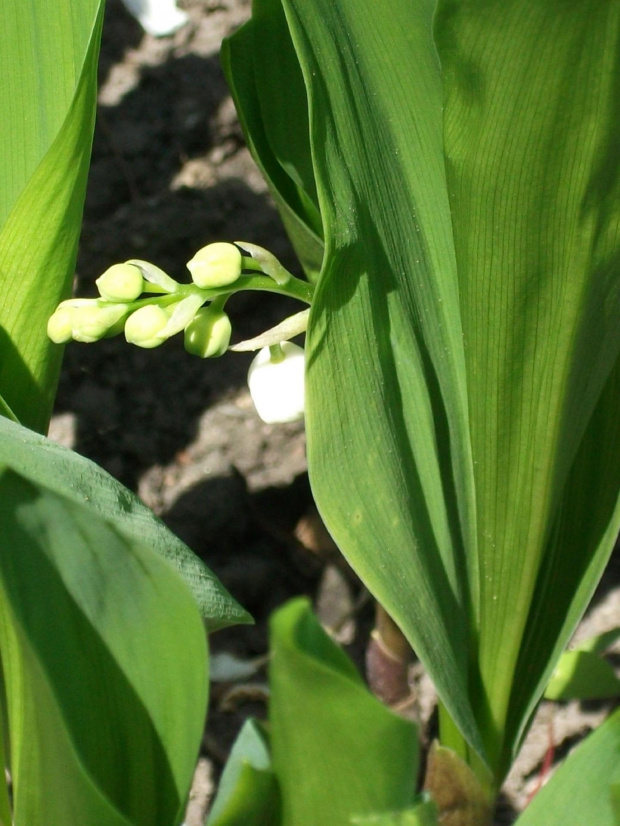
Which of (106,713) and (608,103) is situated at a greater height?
(608,103)

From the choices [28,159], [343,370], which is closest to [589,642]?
[343,370]

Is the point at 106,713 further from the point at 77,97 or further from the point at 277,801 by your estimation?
the point at 77,97

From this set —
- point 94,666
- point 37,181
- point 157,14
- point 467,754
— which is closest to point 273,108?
point 37,181

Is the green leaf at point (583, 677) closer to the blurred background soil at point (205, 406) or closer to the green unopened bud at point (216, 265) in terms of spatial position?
the blurred background soil at point (205, 406)

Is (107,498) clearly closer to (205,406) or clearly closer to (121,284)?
(121,284)

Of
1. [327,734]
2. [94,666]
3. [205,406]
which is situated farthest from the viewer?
[205,406]

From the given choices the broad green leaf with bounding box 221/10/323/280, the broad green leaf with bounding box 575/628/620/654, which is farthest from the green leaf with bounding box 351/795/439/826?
the broad green leaf with bounding box 575/628/620/654
